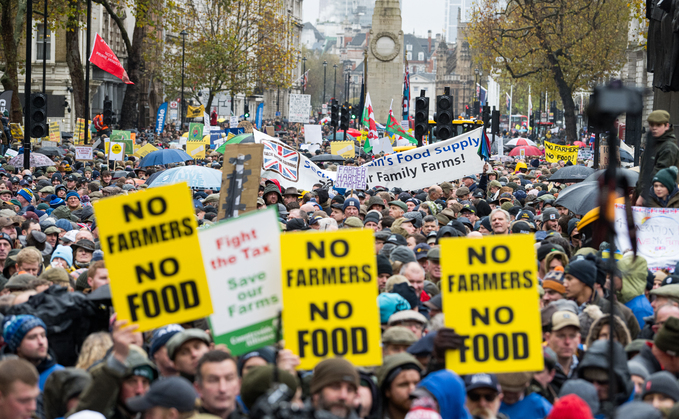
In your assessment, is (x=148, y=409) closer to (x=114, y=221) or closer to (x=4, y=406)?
(x=4, y=406)

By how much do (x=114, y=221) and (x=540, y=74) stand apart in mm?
43988

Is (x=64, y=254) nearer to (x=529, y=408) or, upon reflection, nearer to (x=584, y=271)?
(x=584, y=271)

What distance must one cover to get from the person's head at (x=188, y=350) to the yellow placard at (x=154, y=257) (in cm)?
12

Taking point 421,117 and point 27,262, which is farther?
point 421,117

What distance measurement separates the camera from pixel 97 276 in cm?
732

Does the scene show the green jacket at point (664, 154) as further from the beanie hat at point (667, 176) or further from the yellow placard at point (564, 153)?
the yellow placard at point (564, 153)

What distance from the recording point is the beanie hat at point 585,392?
16.5 feet

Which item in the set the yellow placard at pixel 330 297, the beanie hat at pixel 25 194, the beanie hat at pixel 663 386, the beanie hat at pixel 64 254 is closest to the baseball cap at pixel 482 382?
the yellow placard at pixel 330 297

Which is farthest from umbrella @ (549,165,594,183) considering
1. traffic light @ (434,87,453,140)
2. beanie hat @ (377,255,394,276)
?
beanie hat @ (377,255,394,276)

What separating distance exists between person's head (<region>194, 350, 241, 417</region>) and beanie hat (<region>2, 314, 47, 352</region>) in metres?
1.36

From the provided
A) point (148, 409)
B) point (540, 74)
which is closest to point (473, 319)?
point (148, 409)

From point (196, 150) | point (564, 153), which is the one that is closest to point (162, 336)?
point (196, 150)

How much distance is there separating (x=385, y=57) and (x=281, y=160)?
3371cm

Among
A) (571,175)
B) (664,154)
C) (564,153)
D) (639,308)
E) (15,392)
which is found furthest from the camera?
(564,153)
